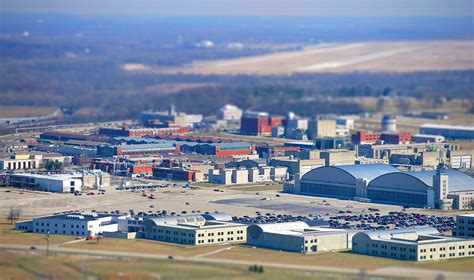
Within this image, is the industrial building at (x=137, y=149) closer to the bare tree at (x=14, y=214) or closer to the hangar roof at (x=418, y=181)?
A: the hangar roof at (x=418, y=181)

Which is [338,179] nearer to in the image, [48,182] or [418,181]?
[418,181]

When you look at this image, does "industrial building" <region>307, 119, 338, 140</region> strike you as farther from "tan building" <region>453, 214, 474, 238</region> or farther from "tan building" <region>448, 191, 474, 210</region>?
"tan building" <region>453, 214, 474, 238</region>

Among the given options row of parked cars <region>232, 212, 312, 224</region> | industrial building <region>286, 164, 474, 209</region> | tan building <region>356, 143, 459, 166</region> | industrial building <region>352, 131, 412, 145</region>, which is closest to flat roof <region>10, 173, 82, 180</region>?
industrial building <region>286, 164, 474, 209</region>

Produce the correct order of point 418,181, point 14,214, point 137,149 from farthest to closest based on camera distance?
point 137,149
point 418,181
point 14,214

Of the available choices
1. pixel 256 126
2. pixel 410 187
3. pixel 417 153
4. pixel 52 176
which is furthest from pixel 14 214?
pixel 256 126

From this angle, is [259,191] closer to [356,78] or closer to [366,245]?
[366,245]

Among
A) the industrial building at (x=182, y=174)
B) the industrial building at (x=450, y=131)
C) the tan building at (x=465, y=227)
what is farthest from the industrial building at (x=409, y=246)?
the industrial building at (x=450, y=131)
